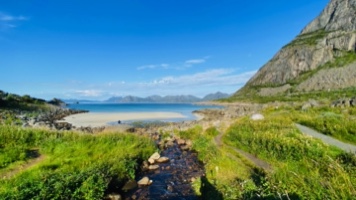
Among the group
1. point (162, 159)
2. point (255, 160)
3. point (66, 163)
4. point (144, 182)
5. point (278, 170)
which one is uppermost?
point (278, 170)

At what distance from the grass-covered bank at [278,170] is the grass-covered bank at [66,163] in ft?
19.5

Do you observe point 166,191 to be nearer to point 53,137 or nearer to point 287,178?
point 287,178

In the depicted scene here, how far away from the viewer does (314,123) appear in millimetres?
32156

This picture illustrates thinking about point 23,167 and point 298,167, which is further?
point 23,167

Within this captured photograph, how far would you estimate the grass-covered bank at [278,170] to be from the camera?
28.7 ft

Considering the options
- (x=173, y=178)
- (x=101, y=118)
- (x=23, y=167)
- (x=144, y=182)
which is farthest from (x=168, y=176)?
(x=101, y=118)

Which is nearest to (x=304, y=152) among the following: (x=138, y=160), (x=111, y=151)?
(x=138, y=160)

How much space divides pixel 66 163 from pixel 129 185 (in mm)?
4774

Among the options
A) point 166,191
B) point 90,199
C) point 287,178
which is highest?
point 287,178

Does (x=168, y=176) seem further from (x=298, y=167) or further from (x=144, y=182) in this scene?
(x=298, y=167)

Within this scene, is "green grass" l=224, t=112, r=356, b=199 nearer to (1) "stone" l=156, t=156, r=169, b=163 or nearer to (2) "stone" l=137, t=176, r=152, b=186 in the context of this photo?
(1) "stone" l=156, t=156, r=169, b=163

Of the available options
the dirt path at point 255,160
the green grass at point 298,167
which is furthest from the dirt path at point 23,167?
the dirt path at point 255,160

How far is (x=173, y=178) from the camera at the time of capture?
786 inches

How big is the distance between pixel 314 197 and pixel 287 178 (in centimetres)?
284
